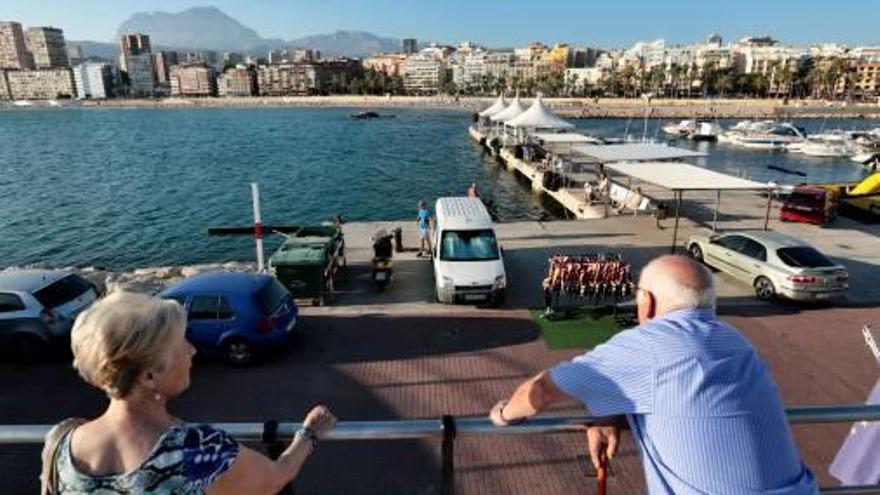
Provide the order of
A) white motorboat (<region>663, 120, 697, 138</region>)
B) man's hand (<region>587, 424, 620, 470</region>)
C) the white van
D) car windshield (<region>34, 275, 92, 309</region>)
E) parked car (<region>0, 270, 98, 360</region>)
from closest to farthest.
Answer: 1. man's hand (<region>587, 424, 620, 470</region>)
2. parked car (<region>0, 270, 98, 360</region>)
3. car windshield (<region>34, 275, 92, 309</region>)
4. the white van
5. white motorboat (<region>663, 120, 697, 138</region>)

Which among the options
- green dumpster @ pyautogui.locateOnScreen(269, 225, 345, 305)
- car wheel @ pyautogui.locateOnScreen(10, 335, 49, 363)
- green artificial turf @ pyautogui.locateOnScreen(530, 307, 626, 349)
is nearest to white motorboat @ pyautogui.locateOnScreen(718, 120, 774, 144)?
green artificial turf @ pyautogui.locateOnScreen(530, 307, 626, 349)

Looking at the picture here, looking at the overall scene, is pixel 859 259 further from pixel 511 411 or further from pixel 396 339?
pixel 511 411

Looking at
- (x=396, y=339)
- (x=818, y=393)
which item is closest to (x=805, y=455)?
(x=818, y=393)

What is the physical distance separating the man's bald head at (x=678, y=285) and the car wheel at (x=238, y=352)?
10.0 meters

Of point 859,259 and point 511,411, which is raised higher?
point 511,411

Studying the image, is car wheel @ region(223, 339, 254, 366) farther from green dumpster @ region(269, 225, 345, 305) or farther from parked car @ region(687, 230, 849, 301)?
parked car @ region(687, 230, 849, 301)

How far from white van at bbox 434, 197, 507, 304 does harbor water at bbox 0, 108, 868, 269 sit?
1371 cm

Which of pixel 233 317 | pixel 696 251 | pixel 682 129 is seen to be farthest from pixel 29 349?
pixel 682 129

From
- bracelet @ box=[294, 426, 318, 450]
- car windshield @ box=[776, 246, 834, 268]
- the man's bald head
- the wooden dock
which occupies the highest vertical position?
the man's bald head

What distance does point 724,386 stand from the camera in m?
2.19

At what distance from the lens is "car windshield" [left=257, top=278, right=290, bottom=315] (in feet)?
38.6

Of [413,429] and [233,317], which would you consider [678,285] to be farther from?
[233,317]

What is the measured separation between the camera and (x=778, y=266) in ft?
49.1

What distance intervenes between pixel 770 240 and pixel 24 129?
469ft
